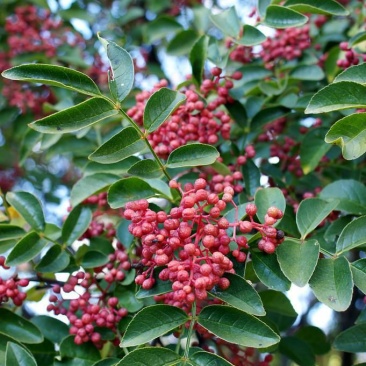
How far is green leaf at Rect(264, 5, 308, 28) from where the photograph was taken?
1.71m

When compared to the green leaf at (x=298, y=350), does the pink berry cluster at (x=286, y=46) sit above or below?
above

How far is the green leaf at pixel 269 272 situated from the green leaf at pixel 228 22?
0.83m

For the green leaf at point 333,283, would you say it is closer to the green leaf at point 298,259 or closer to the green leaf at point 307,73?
the green leaf at point 298,259

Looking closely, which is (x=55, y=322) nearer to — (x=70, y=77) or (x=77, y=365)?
(x=77, y=365)

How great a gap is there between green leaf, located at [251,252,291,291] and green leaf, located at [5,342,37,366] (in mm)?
579

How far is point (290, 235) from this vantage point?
5.25ft

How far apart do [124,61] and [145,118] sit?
0.48 ft

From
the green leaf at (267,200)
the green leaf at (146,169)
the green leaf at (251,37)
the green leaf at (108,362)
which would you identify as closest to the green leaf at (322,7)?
the green leaf at (251,37)

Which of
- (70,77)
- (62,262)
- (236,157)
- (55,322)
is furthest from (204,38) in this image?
(55,322)

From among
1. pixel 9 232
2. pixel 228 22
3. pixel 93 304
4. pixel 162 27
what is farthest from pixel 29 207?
pixel 162 27

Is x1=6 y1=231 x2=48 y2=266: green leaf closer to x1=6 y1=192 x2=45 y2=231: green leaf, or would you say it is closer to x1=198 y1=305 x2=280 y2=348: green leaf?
x1=6 y1=192 x2=45 y2=231: green leaf

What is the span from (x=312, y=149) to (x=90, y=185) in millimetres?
723

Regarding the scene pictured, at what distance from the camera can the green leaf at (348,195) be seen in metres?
1.60

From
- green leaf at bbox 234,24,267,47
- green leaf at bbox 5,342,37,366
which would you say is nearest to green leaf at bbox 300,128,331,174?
green leaf at bbox 234,24,267,47
